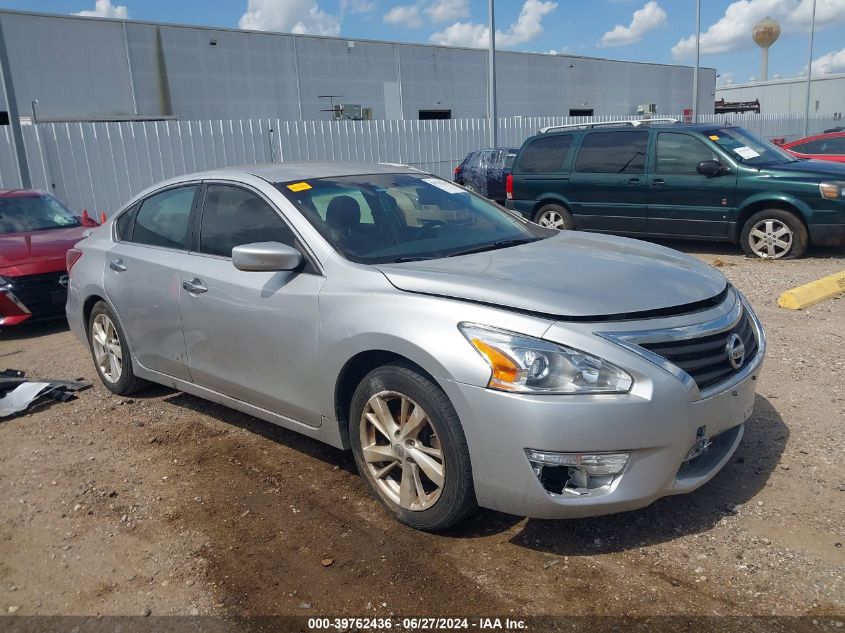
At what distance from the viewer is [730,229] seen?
9.67 m

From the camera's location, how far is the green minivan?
→ 9.13 m

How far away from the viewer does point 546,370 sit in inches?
112

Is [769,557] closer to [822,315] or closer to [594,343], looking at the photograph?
[594,343]

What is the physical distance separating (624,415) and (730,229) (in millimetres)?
7796

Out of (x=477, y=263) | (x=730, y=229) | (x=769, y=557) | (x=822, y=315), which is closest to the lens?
(x=769, y=557)

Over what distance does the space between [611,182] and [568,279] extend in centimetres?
779

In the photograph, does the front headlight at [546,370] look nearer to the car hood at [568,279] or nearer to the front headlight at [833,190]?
the car hood at [568,279]

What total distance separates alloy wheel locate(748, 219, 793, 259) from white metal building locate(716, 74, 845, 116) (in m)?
51.2

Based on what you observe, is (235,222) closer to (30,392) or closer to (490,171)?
(30,392)

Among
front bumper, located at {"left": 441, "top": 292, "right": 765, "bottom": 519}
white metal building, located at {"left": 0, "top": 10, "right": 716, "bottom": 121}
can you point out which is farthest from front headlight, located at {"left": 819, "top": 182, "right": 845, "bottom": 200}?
white metal building, located at {"left": 0, "top": 10, "right": 716, "bottom": 121}

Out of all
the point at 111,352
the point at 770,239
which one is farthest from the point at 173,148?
the point at 770,239

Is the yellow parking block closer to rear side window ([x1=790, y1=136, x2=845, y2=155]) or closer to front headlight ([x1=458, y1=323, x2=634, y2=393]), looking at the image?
front headlight ([x1=458, y1=323, x2=634, y2=393])

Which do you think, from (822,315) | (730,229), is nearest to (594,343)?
(822,315)

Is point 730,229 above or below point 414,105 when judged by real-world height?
below
